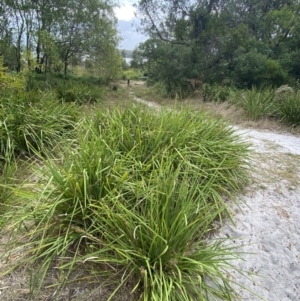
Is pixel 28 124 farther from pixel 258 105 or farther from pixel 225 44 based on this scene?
pixel 225 44

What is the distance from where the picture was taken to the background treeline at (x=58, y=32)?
324 inches

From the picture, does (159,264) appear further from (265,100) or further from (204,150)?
(265,100)

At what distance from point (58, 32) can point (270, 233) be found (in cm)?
1167

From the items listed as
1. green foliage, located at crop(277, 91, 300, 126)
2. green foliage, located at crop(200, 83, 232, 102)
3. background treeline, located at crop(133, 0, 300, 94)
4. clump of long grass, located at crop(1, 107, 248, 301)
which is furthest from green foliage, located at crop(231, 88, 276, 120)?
clump of long grass, located at crop(1, 107, 248, 301)

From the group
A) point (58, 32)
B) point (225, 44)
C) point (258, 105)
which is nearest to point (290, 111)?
point (258, 105)

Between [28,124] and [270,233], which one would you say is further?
[28,124]

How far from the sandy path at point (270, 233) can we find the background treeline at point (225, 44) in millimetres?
7209

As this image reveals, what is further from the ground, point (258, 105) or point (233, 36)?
point (233, 36)

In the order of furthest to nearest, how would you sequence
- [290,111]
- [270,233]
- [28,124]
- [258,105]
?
[258,105] < [290,111] < [28,124] < [270,233]

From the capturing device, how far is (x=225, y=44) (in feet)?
31.9

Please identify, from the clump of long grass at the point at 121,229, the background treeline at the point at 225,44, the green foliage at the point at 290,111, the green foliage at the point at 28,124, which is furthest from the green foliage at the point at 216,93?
the clump of long grass at the point at 121,229

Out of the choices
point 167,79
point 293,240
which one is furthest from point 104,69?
point 293,240

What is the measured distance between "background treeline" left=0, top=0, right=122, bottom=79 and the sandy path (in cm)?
723

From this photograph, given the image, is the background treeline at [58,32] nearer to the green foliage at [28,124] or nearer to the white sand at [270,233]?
the green foliage at [28,124]
